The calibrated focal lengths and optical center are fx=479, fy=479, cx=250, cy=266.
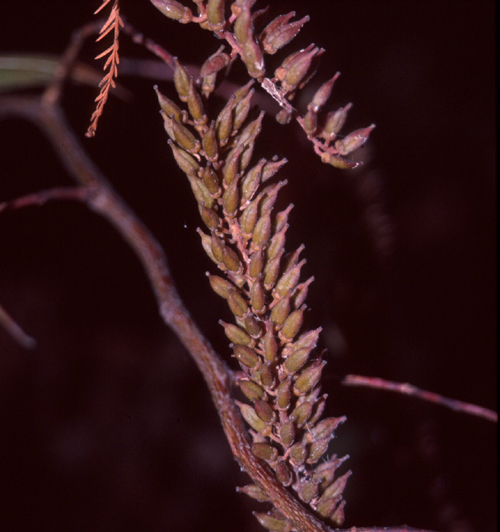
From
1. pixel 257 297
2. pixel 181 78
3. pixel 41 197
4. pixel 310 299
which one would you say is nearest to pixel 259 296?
pixel 257 297

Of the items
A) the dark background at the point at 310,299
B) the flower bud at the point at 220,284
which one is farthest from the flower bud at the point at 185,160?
the dark background at the point at 310,299

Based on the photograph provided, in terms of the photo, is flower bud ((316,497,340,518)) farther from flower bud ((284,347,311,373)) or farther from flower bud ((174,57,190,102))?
flower bud ((174,57,190,102))

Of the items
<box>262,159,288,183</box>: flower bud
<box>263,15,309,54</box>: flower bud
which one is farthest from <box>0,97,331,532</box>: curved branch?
<box>263,15,309,54</box>: flower bud

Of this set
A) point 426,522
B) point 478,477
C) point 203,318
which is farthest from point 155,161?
point 478,477

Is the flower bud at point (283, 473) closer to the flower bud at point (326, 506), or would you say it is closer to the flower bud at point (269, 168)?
the flower bud at point (326, 506)

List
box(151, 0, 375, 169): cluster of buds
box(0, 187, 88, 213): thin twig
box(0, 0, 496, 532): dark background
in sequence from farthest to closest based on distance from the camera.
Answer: box(0, 0, 496, 532): dark background, box(0, 187, 88, 213): thin twig, box(151, 0, 375, 169): cluster of buds
